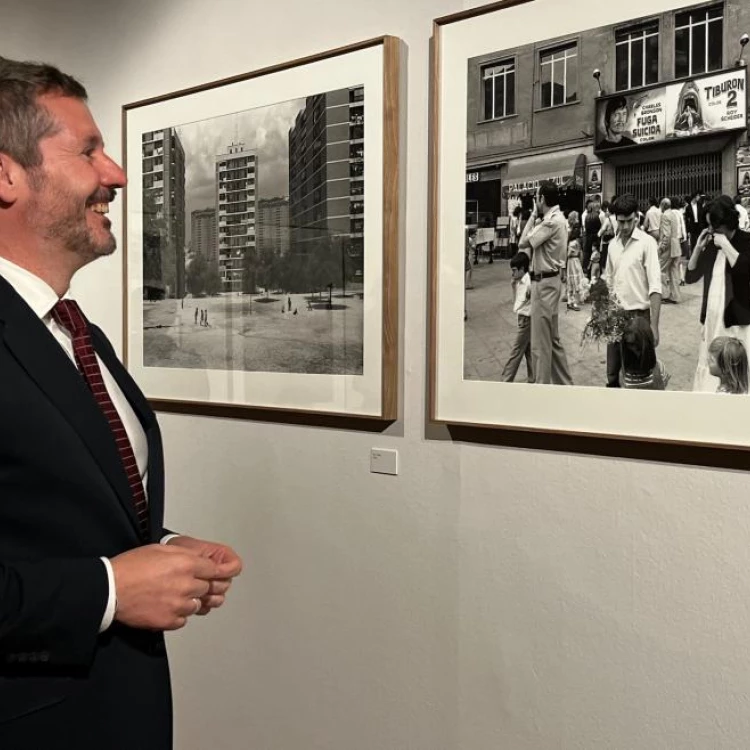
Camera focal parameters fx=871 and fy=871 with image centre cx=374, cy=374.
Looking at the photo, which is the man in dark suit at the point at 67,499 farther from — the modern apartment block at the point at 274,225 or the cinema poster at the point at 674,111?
the cinema poster at the point at 674,111

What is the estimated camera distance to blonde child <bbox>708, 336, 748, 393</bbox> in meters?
1.66

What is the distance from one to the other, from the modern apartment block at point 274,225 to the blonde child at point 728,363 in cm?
123

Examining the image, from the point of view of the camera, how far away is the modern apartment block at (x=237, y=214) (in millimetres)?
2564

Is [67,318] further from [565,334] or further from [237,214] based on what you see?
[237,214]

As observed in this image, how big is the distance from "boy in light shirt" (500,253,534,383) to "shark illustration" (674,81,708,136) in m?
0.42

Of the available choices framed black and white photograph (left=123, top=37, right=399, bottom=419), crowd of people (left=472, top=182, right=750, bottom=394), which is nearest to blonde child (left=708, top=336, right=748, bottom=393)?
crowd of people (left=472, top=182, right=750, bottom=394)

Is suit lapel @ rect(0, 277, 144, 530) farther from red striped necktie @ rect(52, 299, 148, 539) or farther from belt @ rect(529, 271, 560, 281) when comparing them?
belt @ rect(529, 271, 560, 281)

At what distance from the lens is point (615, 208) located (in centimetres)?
183

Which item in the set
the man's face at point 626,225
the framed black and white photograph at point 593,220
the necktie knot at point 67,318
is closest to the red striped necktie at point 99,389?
the necktie knot at point 67,318

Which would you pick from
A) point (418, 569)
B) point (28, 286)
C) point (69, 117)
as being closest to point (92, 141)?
point (69, 117)

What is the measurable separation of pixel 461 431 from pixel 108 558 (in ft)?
3.38

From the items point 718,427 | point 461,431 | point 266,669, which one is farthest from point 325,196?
point 266,669

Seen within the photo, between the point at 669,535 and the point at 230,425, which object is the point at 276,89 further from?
the point at 669,535

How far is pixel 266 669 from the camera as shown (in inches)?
102
